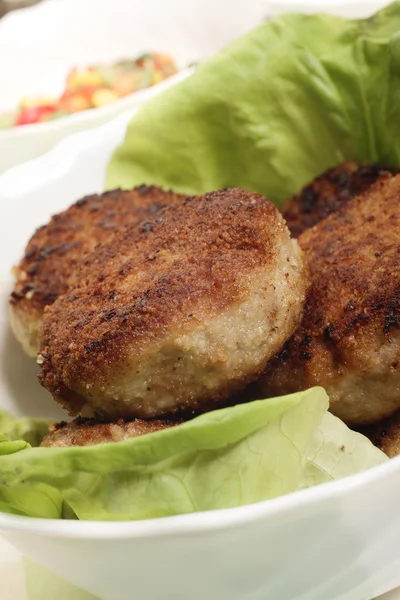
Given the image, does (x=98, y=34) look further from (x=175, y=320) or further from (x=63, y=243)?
(x=175, y=320)

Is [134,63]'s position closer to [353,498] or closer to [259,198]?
[259,198]

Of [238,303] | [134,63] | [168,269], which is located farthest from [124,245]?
[134,63]

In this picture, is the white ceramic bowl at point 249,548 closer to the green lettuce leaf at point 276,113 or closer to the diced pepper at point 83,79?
the green lettuce leaf at point 276,113

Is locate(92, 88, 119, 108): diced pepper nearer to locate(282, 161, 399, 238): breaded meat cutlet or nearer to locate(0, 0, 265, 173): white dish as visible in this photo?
locate(0, 0, 265, 173): white dish

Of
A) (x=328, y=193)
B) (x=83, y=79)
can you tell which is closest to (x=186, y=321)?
(x=328, y=193)

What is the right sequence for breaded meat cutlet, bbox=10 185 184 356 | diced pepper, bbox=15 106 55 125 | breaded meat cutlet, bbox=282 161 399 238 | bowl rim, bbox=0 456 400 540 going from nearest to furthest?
bowl rim, bbox=0 456 400 540 < breaded meat cutlet, bbox=10 185 184 356 < breaded meat cutlet, bbox=282 161 399 238 < diced pepper, bbox=15 106 55 125

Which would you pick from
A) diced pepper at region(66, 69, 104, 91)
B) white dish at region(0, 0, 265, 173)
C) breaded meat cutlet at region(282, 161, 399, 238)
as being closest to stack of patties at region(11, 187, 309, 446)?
breaded meat cutlet at region(282, 161, 399, 238)
